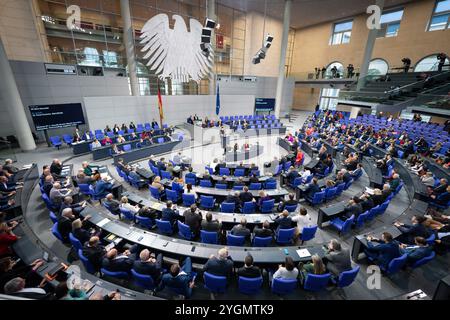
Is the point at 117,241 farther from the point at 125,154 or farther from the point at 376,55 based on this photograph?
the point at 376,55

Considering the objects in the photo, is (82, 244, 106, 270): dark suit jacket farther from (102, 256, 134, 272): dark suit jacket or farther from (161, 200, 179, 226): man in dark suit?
(161, 200, 179, 226): man in dark suit

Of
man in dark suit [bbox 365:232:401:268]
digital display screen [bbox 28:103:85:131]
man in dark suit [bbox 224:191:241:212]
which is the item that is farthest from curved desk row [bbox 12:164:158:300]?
digital display screen [bbox 28:103:85:131]

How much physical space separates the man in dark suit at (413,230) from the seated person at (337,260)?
6.91ft

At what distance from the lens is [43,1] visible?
12.9 m

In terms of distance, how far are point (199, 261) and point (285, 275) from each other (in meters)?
1.67

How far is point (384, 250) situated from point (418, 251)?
Answer: 0.63m

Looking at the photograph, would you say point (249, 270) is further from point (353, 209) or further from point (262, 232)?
point (353, 209)

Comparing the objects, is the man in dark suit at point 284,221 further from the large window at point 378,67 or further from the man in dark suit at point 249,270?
the large window at point 378,67

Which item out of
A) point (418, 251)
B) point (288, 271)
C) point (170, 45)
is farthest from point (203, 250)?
point (170, 45)

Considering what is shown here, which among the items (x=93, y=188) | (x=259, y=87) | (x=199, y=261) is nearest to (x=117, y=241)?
(x=199, y=261)

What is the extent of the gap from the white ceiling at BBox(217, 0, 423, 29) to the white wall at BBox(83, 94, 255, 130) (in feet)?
28.3

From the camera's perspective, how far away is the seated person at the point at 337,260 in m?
3.82

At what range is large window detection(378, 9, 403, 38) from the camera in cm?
1930

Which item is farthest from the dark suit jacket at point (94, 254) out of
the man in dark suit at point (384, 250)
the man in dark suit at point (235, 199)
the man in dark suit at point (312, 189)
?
the man in dark suit at point (312, 189)
